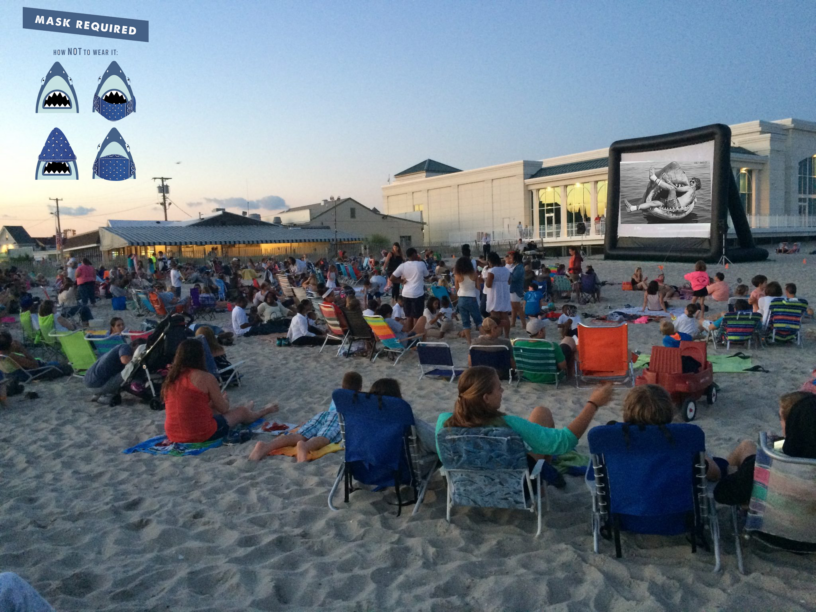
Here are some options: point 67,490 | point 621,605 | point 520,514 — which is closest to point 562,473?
point 520,514

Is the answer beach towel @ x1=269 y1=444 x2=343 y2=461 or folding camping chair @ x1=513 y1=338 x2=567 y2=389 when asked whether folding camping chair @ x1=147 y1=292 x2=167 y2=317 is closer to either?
folding camping chair @ x1=513 y1=338 x2=567 y2=389

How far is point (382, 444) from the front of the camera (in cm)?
371

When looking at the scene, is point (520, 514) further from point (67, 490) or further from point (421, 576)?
point (67, 490)

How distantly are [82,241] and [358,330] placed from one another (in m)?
46.9

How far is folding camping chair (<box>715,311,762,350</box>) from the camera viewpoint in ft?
27.5

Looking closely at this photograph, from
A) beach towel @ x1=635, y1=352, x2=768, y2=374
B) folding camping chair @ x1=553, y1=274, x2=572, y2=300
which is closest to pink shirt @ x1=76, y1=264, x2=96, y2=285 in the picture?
folding camping chair @ x1=553, y1=274, x2=572, y2=300

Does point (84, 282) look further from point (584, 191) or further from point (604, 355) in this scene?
point (584, 191)

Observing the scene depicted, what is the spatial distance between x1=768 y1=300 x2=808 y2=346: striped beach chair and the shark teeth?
10161 millimetres

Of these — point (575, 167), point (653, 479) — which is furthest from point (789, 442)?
point (575, 167)

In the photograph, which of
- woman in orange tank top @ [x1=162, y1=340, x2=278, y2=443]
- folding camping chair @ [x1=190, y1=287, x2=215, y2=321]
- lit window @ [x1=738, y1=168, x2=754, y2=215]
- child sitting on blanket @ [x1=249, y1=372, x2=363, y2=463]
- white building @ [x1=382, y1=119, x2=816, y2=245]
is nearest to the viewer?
child sitting on blanket @ [x1=249, y1=372, x2=363, y2=463]

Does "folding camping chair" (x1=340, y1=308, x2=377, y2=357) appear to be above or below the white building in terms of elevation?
below

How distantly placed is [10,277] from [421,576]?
22080 millimetres

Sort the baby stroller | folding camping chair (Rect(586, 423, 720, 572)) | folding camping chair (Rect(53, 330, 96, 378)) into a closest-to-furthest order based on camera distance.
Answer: folding camping chair (Rect(586, 423, 720, 572)) < the baby stroller < folding camping chair (Rect(53, 330, 96, 378))

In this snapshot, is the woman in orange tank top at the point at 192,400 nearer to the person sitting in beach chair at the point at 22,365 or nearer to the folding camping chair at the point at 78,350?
the folding camping chair at the point at 78,350
